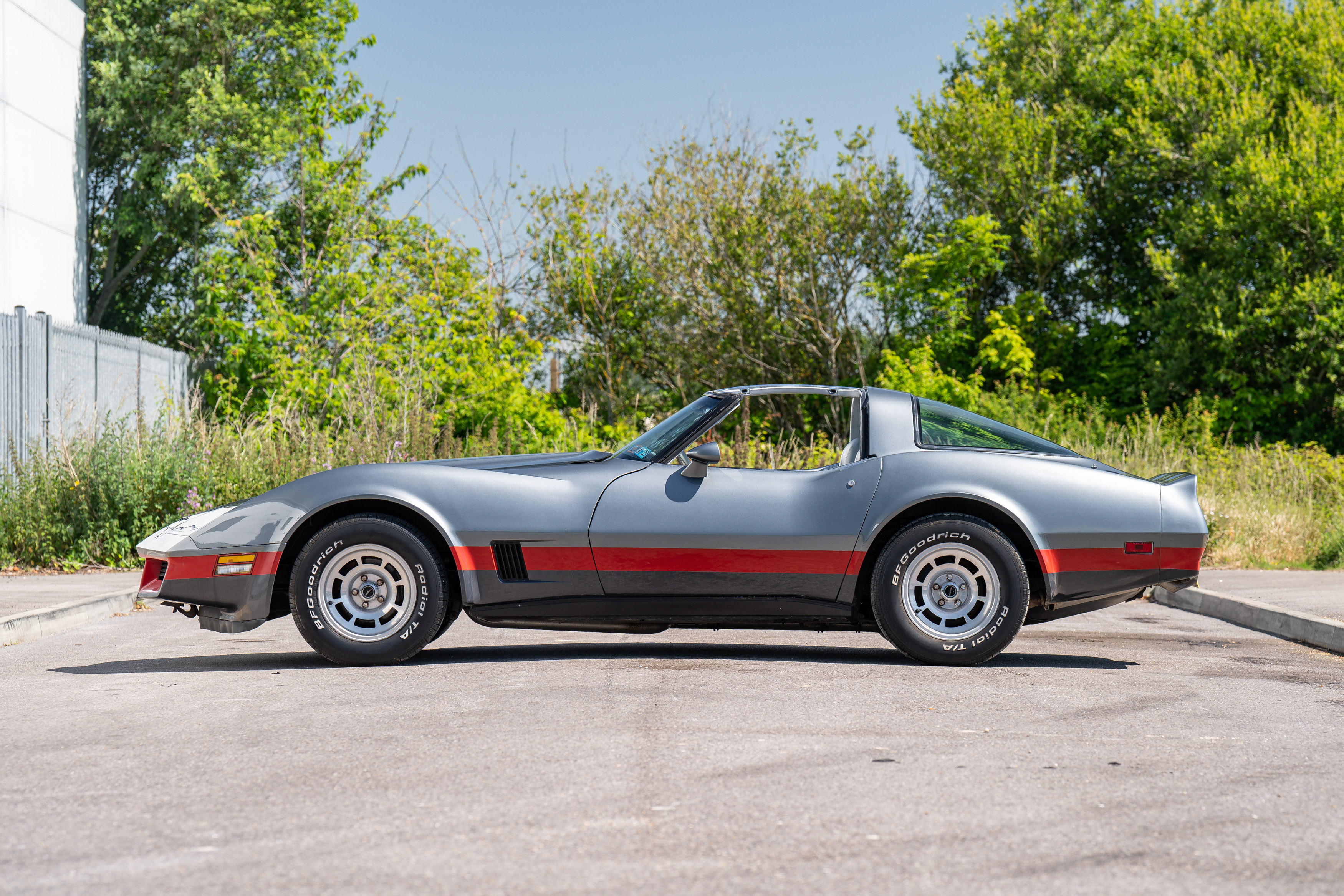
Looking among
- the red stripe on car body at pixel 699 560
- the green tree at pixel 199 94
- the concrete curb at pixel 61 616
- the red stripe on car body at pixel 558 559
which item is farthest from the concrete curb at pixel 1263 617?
the green tree at pixel 199 94

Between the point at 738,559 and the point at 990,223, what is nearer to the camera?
the point at 738,559

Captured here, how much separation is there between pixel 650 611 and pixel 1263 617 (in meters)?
5.01

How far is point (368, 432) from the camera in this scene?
14.8 meters

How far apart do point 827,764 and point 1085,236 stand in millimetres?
27531

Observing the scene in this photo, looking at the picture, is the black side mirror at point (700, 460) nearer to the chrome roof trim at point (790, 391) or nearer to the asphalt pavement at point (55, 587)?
the chrome roof trim at point (790, 391)

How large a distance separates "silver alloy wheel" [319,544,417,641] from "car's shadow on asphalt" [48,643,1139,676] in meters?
0.32

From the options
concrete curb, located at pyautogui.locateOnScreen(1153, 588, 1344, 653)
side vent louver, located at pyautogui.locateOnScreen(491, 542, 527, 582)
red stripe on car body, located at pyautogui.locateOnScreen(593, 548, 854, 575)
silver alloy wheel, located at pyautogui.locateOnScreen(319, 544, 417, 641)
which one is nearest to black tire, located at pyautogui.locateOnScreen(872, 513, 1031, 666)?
red stripe on car body, located at pyautogui.locateOnScreen(593, 548, 854, 575)

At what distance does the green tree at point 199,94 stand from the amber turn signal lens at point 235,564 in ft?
64.9

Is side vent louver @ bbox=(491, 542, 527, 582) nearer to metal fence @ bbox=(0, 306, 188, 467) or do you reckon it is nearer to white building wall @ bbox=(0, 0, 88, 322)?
metal fence @ bbox=(0, 306, 188, 467)

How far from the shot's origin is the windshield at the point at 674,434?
682 cm

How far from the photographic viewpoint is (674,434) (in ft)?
22.6

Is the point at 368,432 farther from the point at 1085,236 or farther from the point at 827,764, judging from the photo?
the point at 1085,236

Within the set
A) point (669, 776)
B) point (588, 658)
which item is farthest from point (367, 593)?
point (669, 776)

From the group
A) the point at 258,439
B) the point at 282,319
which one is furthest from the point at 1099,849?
the point at 282,319
